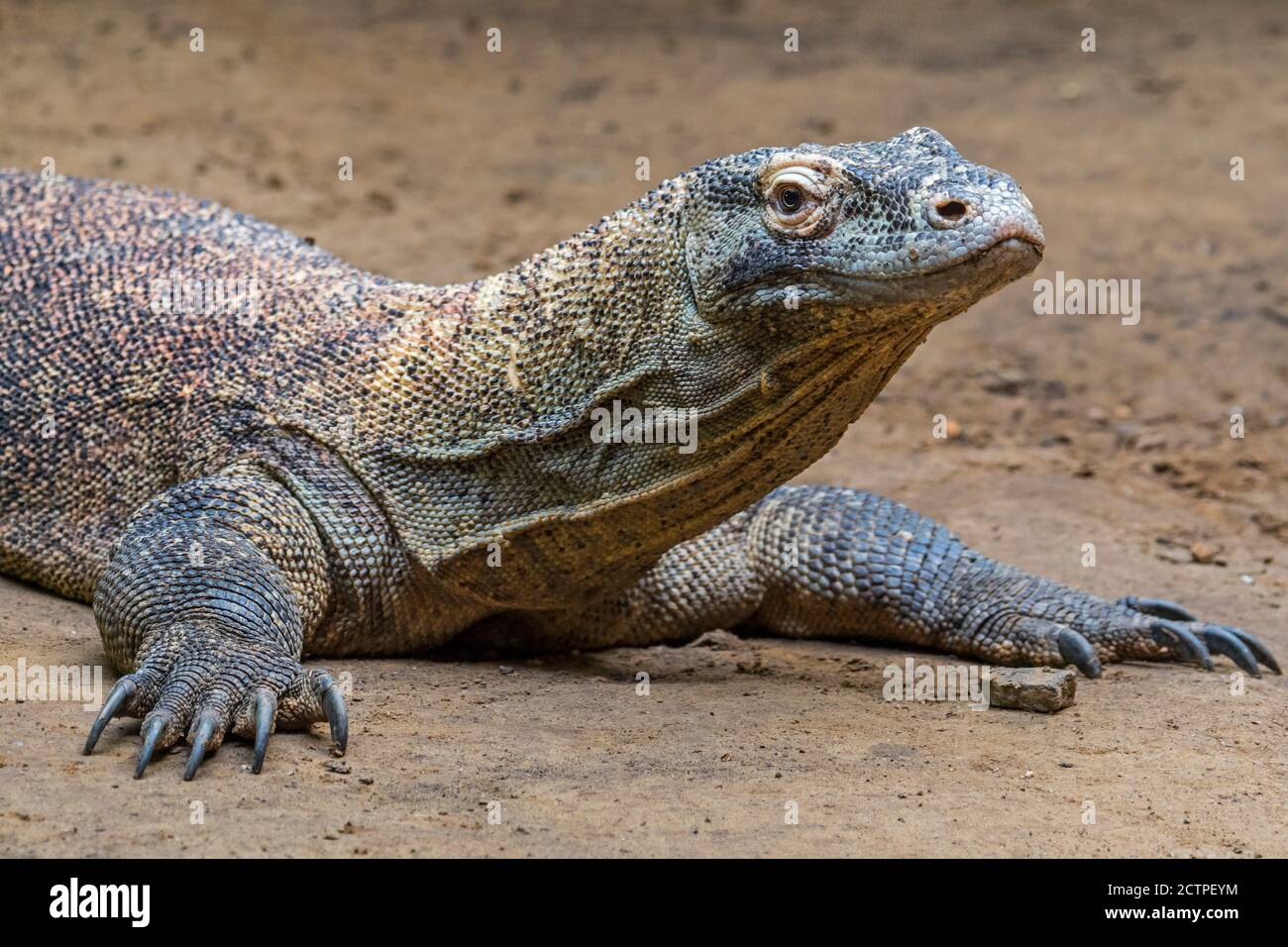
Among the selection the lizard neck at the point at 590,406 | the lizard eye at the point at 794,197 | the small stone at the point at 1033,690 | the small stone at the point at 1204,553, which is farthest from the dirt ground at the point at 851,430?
the lizard eye at the point at 794,197

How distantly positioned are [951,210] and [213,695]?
2493 millimetres

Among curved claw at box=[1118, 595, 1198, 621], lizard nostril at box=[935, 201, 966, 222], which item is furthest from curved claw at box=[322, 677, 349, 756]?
curved claw at box=[1118, 595, 1198, 621]

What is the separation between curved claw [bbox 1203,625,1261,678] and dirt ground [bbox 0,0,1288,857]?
0.42 feet

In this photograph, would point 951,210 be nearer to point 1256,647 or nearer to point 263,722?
point 263,722

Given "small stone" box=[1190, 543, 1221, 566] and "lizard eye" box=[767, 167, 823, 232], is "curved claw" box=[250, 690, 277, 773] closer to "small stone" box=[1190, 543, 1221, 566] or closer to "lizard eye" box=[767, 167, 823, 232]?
"lizard eye" box=[767, 167, 823, 232]

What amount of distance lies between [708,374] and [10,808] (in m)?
2.33

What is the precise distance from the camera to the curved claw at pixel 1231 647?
624 cm

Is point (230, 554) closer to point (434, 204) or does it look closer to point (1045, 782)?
point (1045, 782)

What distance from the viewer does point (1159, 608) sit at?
259 inches

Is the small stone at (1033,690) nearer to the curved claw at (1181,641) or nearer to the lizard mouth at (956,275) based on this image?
the curved claw at (1181,641)

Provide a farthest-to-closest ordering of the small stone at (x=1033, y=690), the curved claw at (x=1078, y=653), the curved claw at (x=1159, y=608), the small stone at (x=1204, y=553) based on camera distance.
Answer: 1. the small stone at (x=1204, y=553)
2. the curved claw at (x=1159, y=608)
3. the curved claw at (x=1078, y=653)
4. the small stone at (x=1033, y=690)

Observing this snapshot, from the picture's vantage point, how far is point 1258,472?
29.4ft

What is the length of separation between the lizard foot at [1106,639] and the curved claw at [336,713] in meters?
2.76

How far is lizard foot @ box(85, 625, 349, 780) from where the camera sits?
448cm
